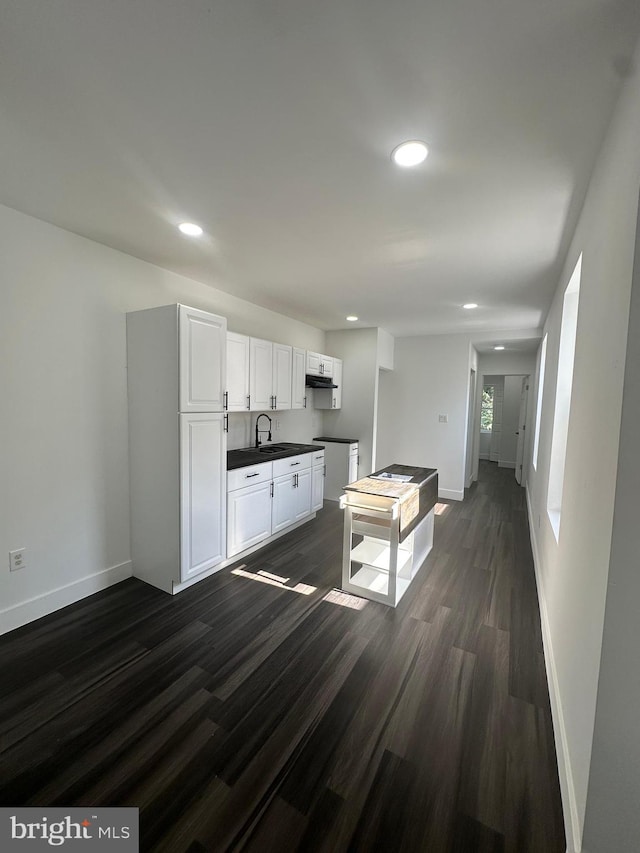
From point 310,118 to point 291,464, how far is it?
10.1 ft

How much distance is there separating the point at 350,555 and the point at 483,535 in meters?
2.10

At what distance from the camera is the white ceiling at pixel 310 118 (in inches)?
41.5

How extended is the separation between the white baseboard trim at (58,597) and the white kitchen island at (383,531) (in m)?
1.89

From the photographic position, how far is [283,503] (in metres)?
3.86

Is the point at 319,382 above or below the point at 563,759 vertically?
above

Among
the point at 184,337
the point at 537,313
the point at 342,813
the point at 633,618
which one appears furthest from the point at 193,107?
the point at 537,313

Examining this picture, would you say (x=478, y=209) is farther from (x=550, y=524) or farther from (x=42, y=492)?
(x=42, y=492)

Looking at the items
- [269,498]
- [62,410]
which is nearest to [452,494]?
[269,498]

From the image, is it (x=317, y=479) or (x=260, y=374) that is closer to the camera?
(x=260, y=374)

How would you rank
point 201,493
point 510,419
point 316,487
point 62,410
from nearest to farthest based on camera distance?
point 62,410 → point 201,493 → point 316,487 → point 510,419

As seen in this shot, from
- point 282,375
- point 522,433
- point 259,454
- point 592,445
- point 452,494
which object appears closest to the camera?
point 592,445

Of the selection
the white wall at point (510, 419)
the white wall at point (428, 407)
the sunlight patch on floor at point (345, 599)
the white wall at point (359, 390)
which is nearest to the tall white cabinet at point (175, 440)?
the sunlight patch on floor at point (345, 599)

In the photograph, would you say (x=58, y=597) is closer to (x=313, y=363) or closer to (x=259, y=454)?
(x=259, y=454)

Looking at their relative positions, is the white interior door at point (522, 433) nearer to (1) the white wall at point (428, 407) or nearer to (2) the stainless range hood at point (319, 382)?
(1) the white wall at point (428, 407)
